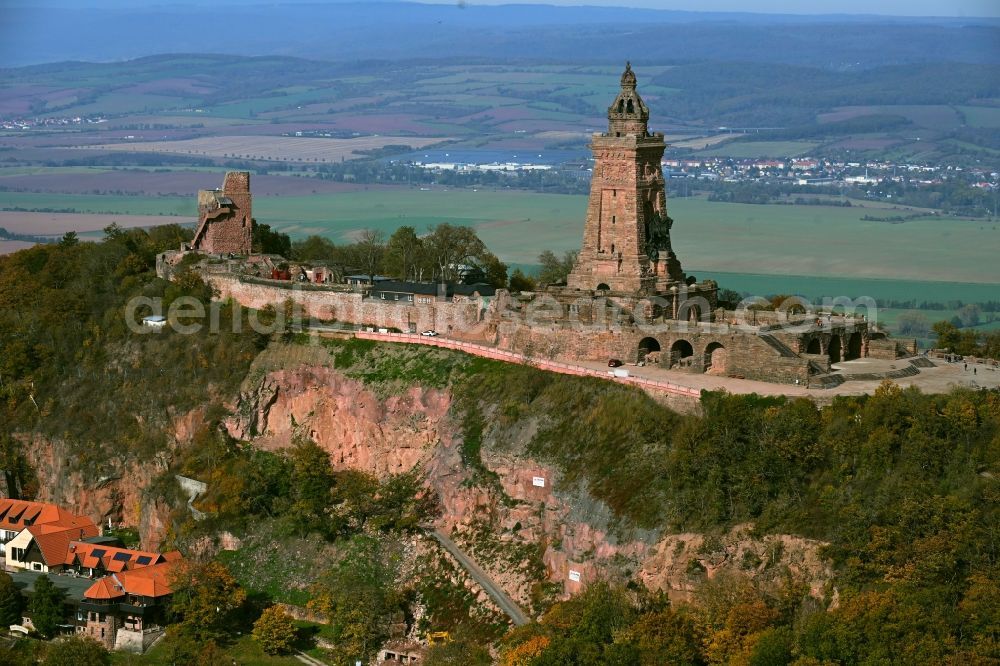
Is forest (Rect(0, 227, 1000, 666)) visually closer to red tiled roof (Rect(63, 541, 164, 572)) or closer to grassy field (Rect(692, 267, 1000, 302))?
red tiled roof (Rect(63, 541, 164, 572))

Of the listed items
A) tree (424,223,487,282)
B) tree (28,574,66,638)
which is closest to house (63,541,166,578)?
tree (28,574,66,638)

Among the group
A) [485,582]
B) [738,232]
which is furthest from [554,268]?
[738,232]

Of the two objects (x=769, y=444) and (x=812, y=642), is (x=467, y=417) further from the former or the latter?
(x=812, y=642)

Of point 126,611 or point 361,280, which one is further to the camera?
point 361,280

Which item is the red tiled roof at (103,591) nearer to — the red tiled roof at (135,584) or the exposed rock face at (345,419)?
the red tiled roof at (135,584)

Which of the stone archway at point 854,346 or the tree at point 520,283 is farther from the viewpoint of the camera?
the tree at point 520,283

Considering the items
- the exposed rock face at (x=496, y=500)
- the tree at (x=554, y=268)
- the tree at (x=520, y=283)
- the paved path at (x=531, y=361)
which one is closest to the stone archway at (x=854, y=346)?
the paved path at (x=531, y=361)

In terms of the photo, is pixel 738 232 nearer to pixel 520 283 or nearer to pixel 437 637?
pixel 520 283
